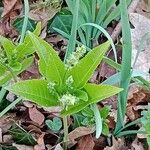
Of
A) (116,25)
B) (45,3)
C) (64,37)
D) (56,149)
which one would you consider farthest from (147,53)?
(56,149)

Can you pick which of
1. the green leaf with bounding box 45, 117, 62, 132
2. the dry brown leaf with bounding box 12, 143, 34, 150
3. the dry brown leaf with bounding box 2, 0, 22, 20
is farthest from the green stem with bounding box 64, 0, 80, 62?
the dry brown leaf with bounding box 2, 0, 22, 20

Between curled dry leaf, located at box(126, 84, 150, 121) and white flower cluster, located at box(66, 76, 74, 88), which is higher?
white flower cluster, located at box(66, 76, 74, 88)

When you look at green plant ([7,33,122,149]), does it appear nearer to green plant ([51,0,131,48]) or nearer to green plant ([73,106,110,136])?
green plant ([73,106,110,136])

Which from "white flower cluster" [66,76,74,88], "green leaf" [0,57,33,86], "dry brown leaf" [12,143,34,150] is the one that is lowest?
"dry brown leaf" [12,143,34,150]

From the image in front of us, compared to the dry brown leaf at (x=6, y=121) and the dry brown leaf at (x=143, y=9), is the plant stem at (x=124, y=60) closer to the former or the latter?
the dry brown leaf at (x=6, y=121)

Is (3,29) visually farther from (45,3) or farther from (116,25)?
(116,25)

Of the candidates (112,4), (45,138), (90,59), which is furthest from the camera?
(112,4)
